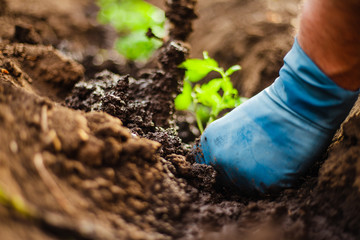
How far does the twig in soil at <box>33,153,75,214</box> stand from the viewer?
0.69m

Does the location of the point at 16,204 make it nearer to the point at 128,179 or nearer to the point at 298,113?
the point at 128,179

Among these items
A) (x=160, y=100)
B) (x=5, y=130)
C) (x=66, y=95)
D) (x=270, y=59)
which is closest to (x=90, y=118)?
(x=5, y=130)

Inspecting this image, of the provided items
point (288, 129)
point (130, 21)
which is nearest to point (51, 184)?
point (288, 129)

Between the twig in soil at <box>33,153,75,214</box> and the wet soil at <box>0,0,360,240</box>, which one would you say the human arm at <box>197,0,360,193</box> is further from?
the twig in soil at <box>33,153,75,214</box>

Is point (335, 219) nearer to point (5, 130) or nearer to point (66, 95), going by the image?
point (5, 130)

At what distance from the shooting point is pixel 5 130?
2.50 feet

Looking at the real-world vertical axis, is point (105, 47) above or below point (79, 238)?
above

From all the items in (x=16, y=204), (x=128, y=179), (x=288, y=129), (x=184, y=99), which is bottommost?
(x=16, y=204)

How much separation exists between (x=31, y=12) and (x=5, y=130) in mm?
3345

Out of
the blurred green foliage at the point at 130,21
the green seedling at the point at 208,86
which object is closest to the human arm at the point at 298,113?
the green seedling at the point at 208,86

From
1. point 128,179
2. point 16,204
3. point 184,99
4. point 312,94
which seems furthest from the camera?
point 184,99

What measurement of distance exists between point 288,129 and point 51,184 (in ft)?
3.24

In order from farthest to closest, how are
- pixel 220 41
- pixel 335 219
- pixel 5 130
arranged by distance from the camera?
pixel 220 41, pixel 335 219, pixel 5 130

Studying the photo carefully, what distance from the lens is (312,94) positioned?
109cm
